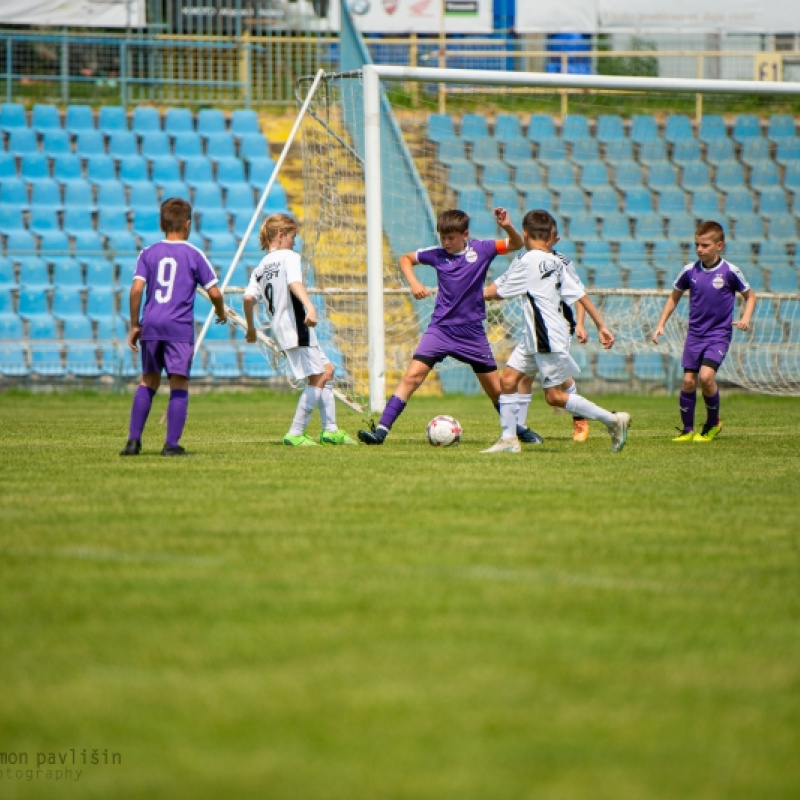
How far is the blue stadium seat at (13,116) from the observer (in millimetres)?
21906

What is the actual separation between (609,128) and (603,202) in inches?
84.1

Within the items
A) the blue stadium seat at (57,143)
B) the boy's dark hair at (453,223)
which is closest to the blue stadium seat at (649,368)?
the blue stadium seat at (57,143)

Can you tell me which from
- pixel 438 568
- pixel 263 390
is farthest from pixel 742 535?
pixel 263 390

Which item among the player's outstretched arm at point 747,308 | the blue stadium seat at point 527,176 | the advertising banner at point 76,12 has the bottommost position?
the player's outstretched arm at point 747,308

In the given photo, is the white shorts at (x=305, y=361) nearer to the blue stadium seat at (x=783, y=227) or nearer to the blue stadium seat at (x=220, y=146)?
the blue stadium seat at (x=783, y=227)

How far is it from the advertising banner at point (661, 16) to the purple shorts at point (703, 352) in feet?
46.1

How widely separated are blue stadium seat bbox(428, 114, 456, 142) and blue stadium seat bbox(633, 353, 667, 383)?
4.69 meters

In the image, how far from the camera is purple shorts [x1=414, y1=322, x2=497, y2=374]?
9.40 m

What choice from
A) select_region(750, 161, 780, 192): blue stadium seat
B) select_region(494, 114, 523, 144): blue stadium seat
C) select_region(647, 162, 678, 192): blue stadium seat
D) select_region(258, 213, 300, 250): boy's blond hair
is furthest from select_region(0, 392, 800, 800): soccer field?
select_region(750, 161, 780, 192): blue stadium seat

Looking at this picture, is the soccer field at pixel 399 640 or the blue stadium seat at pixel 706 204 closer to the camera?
the soccer field at pixel 399 640

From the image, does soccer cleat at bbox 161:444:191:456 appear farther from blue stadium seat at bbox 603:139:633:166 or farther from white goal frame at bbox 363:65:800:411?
blue stadium seat at bbox 603:139:633:166

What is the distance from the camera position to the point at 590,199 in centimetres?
2031

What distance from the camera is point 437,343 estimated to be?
9.41 meters

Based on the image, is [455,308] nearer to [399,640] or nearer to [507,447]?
[507,447]
